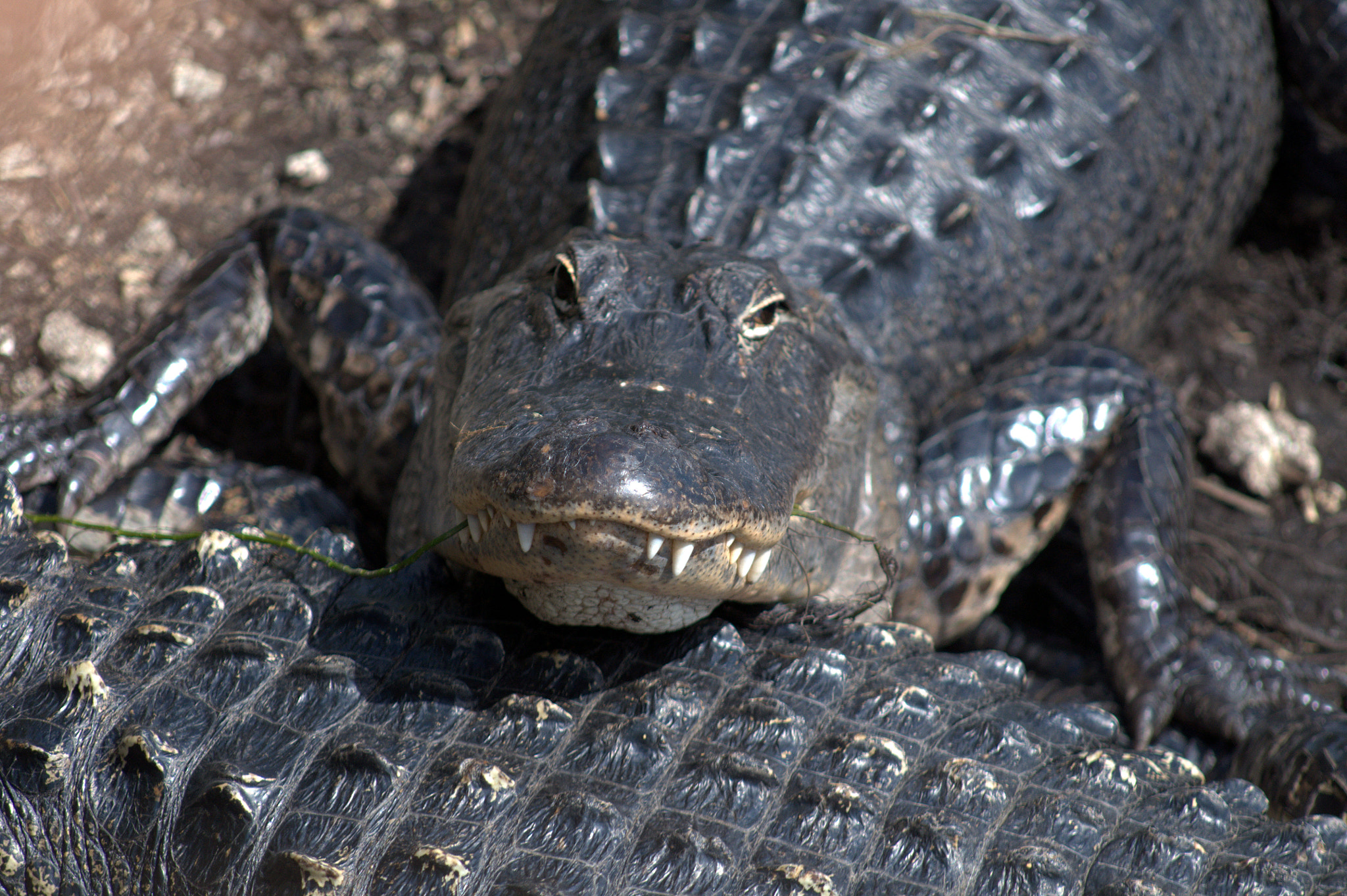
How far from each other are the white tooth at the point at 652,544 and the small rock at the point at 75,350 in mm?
2293

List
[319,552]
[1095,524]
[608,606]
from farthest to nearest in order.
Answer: [1095,524]
[319,552]
[608,606]

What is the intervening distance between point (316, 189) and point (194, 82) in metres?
0.61

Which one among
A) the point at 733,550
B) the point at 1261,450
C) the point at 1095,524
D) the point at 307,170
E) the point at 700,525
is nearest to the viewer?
the point at 700,525

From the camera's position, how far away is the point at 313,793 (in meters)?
1.54

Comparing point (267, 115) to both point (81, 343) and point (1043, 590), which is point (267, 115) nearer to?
point (81, 343)

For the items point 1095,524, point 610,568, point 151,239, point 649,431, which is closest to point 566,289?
point 649,431

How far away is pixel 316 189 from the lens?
12.5 feet

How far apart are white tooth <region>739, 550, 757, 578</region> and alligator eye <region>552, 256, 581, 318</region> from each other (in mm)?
565

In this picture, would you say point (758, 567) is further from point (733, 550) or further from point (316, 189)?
point (316, 189)

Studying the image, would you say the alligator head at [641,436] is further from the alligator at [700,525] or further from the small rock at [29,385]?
the small rock at [29,385]

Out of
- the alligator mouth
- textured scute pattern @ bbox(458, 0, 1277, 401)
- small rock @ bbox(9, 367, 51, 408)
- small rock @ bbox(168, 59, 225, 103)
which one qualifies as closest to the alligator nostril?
the alligator mouth

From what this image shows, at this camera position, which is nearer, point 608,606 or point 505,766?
point 505,766

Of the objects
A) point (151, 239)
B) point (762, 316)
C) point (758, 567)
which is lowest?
point (151, 239)

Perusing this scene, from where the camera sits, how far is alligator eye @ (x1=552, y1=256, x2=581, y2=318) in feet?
6.40
